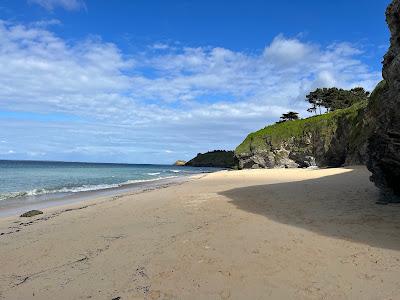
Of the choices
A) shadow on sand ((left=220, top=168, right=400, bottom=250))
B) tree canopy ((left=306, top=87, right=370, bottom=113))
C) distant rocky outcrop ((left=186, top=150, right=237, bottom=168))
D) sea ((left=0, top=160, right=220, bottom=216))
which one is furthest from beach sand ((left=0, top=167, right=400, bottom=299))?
distant rocky outcrop ((left=186, top=150, right=237, bottom=168))

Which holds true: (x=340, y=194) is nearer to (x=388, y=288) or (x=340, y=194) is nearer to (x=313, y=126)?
(x=388, y=288)

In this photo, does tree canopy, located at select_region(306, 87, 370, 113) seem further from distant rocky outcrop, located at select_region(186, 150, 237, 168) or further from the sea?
distant rocky outcrop, located at select_region(186, 150, 237, 168)

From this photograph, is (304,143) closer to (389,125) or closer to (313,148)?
(313,148)

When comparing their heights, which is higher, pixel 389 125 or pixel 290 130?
pixel 290 130

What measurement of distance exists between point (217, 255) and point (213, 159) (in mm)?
162821

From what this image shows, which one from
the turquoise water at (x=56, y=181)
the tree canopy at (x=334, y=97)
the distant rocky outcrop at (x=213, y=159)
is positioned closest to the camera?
the turquoise water at (x=56, y=181)

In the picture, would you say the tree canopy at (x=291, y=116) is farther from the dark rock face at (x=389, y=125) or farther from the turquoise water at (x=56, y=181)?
the dark rock face at (x=389, y=125)

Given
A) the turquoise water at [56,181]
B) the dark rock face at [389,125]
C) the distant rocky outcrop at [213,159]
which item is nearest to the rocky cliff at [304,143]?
the turquoise water at [56,181]

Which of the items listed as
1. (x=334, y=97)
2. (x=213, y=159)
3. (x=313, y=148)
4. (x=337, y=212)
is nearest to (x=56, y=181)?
(x=337, y=212)

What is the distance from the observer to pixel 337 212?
33.8ft

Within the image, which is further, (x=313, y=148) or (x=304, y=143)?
(x=304, y=143)

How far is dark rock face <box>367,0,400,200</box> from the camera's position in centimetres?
1011

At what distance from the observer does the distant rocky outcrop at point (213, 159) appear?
156000 mm

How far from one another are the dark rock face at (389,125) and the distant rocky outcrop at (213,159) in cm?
13633
